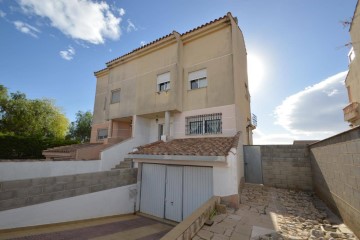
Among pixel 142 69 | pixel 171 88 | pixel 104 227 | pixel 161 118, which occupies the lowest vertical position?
pixel 104 227

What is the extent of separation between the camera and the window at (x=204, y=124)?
11.2 meters

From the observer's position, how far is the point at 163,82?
13438 millimetres

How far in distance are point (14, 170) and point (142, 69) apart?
34.5ft

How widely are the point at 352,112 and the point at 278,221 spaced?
14.7 metres

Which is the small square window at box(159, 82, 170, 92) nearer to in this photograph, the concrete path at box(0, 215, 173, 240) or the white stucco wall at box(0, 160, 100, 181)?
the white stucco wall at box(0, 160, 100, 181)

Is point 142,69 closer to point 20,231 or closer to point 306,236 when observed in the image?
point 20,231

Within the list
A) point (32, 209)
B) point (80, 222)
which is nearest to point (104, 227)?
point (80, 222)

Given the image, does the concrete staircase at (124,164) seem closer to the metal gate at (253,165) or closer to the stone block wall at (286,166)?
the metal gate at (253,165)

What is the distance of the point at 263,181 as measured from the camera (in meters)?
10.3

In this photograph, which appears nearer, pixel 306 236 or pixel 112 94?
pixel 306 236

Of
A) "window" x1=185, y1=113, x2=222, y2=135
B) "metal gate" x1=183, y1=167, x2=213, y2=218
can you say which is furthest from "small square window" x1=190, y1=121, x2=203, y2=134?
"metal gate" x1=183, y1=167, x2=213, y2=218

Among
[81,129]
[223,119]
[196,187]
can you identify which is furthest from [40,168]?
[81,129]

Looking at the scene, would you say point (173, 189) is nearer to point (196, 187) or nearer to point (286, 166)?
point (196, 187)

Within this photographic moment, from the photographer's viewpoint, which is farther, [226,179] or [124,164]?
[124,164]
